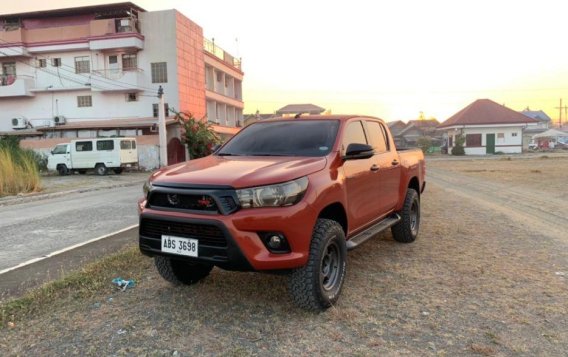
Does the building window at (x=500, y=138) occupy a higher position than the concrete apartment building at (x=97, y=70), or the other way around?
the concrete apartment building at (x=97, y=70)

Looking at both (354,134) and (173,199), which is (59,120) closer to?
(354,134)

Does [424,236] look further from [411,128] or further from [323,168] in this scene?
[411,128]

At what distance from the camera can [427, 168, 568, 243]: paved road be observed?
7.79 metres

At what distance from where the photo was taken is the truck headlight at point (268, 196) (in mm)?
3559

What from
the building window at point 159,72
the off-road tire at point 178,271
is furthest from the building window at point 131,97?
the off-road tire at point 178,271

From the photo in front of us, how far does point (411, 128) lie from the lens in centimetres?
8019

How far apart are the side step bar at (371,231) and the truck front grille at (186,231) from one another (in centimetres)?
143

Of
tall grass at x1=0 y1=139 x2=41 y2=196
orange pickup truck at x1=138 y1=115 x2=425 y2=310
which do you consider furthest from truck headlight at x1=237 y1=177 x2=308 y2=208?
tall grass at x1=0 y1=139 x2=41 y2=196

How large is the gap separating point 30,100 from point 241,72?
2113 centimetres

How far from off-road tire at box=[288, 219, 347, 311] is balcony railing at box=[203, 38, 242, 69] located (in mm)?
36559

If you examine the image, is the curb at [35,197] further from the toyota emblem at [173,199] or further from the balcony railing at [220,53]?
the balcony railing at [220,53]

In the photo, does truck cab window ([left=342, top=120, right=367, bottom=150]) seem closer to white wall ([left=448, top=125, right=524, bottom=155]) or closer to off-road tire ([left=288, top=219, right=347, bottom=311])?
off-road tire ([left=288, top=219, right=347, bottom=311])

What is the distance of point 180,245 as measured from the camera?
376 cm

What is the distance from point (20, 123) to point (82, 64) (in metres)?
7.02
